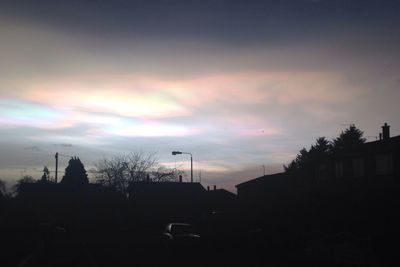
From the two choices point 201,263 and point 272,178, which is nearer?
point 201,263

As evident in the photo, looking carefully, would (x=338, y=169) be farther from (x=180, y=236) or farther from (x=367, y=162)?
(x=180, y=236)

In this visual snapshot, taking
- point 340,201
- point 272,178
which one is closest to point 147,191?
point 272,178

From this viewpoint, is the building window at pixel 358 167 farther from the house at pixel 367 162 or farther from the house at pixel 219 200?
the house at pixel 219 200

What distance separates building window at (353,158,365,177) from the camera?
131ft

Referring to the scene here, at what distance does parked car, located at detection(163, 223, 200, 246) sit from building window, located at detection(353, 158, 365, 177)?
1683cm

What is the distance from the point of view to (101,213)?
71.5m

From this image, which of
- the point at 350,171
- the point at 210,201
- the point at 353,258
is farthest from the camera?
the point at 210,201

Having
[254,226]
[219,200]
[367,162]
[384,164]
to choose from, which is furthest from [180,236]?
[219,200]

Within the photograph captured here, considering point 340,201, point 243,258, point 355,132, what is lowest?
point 243,258

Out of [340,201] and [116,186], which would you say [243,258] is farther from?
[116,186]

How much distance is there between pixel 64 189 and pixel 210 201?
35249 millimetres

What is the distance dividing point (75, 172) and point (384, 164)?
80532 mm

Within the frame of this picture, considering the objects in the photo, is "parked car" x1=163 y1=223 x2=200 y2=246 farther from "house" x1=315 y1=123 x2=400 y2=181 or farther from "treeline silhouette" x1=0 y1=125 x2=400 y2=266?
"house" x1=315 y1=123 x2=400 y2=181

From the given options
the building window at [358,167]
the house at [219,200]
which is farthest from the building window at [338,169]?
the house at [219,200]
